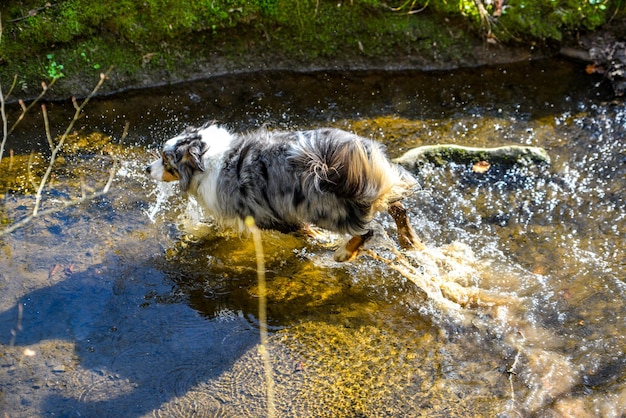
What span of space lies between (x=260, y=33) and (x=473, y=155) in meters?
2.89

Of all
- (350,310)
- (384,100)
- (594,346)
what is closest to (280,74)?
(384,100)

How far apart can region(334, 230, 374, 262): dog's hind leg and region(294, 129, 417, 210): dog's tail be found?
17.9 inches

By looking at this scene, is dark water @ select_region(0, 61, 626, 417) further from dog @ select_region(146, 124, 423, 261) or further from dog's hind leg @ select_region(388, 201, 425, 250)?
dog @ select_region(146, 124, 423, 261)

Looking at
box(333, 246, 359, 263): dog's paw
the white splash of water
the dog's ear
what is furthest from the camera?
the white splash of water

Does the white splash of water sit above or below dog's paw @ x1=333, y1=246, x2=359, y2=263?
above

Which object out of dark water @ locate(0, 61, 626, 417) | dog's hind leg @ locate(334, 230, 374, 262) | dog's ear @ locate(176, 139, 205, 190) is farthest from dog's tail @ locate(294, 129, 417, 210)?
dark water @ locate(0, 61, 626, 417)

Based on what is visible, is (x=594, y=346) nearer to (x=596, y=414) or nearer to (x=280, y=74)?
(x=596, y=414)

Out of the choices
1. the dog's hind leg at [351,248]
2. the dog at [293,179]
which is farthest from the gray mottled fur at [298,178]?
the dog's hind leg at [351,248]

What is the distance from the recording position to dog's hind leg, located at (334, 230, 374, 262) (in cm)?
478

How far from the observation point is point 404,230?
5012 millimetres

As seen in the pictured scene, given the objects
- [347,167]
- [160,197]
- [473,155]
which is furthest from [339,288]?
[473,155]

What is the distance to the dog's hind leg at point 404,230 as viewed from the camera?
4875 mm

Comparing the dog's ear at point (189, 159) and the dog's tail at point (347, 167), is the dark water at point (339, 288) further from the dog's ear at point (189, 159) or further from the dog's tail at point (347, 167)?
the dog's tail at point (347, 167)

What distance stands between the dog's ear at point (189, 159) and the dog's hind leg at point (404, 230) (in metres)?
1.51
